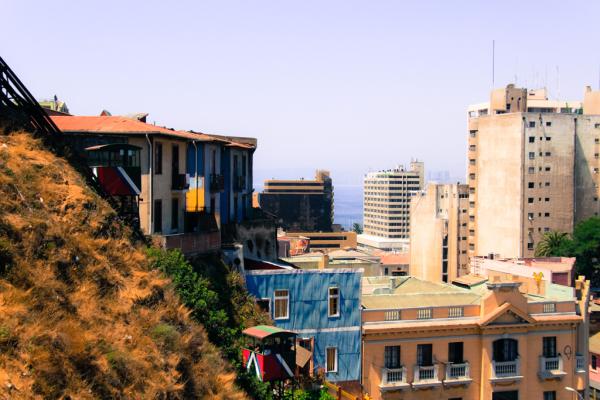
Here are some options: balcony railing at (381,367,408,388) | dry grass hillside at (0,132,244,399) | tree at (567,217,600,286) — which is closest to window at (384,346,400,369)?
balcony railing at (381,367,408,388)

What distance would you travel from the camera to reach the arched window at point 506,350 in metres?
51.4

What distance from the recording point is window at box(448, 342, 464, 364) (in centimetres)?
5081

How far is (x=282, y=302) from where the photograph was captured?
48.1 metres

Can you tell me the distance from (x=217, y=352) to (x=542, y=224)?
13414 cm

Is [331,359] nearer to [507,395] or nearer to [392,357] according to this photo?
[392,357]

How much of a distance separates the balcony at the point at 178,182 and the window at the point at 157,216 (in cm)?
222

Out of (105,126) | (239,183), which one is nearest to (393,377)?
(105,126)

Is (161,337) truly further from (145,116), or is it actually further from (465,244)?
(465,244)

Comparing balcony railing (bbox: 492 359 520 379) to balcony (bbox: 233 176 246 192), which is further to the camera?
balcony (bbox: 233 176 246 192)

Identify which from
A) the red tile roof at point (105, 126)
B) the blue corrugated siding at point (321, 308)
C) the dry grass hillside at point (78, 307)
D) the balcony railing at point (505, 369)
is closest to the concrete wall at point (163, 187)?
the red tile roof at point (105, 126)

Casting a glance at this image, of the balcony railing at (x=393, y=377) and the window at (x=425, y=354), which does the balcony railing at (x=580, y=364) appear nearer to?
the window at (x=425, y=354)

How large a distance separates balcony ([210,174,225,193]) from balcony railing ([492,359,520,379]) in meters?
21.1

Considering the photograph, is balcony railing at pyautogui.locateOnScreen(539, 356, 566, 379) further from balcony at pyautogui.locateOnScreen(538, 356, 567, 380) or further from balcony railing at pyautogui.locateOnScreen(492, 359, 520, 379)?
balcony railing at pyautogui.locateOnScreen(492, 359, 520, 379)

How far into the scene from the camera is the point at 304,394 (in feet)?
144
